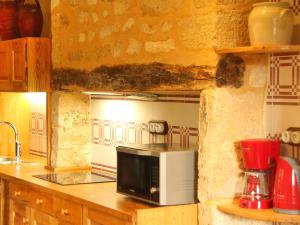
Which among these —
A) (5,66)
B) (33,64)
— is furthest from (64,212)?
(5,66)

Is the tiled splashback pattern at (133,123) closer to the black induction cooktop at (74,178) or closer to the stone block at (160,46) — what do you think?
the black induction cooktop at (74,178)

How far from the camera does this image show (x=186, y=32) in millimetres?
3262

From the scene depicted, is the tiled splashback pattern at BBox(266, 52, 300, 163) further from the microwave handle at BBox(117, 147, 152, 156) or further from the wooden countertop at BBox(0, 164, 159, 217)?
the wooden countertop at BBox(0, 164, 159, 217)

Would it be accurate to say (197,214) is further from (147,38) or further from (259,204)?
(147,38)

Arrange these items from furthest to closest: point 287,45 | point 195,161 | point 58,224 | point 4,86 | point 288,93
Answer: point 4,86 → point 58,224 → point 195,161 → point 288,93 → point 287,45

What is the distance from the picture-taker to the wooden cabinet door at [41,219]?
4.05m

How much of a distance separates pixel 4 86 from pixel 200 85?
261 cm

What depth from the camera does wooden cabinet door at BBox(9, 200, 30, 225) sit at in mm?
4406

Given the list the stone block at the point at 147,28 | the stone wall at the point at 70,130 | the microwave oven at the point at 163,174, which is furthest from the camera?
the stone wall at the point at 70,130

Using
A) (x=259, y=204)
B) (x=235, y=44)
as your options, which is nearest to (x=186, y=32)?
(x=235, y=44)

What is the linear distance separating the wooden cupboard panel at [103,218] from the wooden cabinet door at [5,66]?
6.50 ft

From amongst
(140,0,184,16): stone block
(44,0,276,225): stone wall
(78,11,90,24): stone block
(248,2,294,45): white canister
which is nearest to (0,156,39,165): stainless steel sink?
(78,11,90,24): stone block

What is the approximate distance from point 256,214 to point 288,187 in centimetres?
20

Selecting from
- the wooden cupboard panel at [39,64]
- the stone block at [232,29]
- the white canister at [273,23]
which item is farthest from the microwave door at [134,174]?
the wooden cupboard panel at [39,64]
